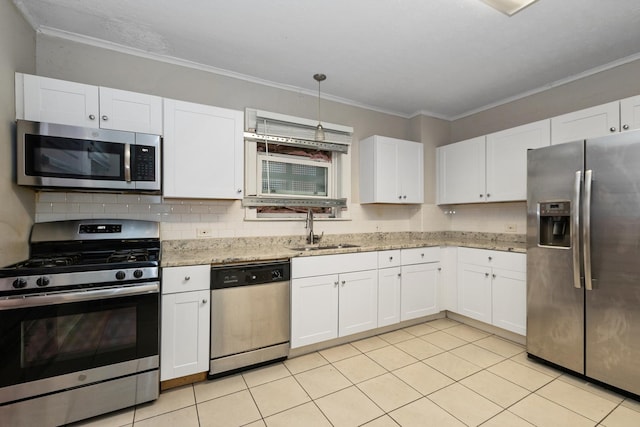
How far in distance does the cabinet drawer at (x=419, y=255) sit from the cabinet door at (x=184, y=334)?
6.53 ft

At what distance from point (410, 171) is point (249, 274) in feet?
7.79

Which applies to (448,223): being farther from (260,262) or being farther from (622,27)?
(260,262)

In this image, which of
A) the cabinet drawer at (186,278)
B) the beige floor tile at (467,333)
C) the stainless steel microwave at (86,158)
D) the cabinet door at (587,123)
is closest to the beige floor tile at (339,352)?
the beige floor tile at (467,333)

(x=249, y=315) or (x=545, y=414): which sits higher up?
(x=249, y=315)

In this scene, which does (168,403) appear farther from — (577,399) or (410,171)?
(410,171)

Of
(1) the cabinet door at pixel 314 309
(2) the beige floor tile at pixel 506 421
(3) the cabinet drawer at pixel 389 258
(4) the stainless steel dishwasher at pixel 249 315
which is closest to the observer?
(2) the beige floor tile at pixel 506 421

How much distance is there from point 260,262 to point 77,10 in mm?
2177

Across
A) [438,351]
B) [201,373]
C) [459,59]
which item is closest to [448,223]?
[438,351]

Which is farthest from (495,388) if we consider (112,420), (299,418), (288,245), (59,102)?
(59,102)

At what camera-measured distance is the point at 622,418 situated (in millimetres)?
1790

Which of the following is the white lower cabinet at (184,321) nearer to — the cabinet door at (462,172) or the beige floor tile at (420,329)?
the beige floor tile at (420,329)

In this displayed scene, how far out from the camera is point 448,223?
4.05 meters

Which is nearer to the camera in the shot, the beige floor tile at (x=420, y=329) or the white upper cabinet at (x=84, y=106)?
the white upper cabinet at (x=84, y=106)

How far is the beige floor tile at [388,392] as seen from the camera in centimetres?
194
